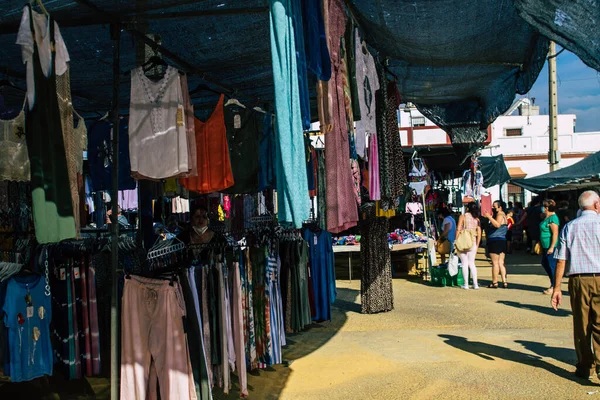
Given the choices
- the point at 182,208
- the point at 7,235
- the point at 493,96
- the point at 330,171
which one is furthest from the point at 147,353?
the point at 493,96

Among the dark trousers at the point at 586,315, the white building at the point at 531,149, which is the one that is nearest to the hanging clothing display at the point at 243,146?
the dark trousers at the point at 586,315

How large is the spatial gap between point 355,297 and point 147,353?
7.43m

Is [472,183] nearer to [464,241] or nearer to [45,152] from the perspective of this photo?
[464,241]

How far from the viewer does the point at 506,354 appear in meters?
6.79

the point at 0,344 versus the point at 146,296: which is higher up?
the point at 146,296

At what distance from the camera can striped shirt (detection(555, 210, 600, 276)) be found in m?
5.64

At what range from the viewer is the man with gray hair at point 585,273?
5.64 metres

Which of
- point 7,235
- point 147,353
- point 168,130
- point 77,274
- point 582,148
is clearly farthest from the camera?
point 582,148

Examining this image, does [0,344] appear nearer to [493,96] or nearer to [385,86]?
[385,86]

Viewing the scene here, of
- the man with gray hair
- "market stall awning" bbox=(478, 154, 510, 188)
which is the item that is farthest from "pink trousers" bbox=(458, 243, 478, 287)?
"market stall awning" bbox=(478, 154, 510, 188)

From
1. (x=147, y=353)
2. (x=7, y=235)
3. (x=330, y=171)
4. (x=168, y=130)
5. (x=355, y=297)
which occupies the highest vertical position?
(x=168, y=130)

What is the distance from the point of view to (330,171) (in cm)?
493

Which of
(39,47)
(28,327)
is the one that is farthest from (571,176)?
(39,47)

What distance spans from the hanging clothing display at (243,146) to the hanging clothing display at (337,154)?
1.82 m
